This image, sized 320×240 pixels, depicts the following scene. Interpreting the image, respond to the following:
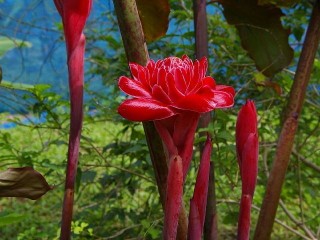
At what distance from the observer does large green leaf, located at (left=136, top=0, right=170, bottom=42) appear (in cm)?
89

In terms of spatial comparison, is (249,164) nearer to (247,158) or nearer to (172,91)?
(247,158)

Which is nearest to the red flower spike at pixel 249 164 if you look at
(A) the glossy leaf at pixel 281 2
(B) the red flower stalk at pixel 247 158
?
(B) the red flower stalk at pixel 247 158

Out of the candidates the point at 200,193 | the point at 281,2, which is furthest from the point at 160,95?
the point at 281,2

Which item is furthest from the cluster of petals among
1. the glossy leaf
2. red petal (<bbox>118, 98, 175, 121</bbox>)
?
A: the glossy leaf

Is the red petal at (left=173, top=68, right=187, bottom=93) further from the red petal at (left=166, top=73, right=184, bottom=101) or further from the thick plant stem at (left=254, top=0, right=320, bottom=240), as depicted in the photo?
the thick plant stem at (left=254, top=0, right=320, bottom=240)

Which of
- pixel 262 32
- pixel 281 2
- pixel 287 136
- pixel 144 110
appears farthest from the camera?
pixel 262 32

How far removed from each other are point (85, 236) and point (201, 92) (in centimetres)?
91

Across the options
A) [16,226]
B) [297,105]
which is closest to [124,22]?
[297,105]

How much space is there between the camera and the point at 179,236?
0.57 meters

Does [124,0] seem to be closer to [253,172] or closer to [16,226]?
[253,172]

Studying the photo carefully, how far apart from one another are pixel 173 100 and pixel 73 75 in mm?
101

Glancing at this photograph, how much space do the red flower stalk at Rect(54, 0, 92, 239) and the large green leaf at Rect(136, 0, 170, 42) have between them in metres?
0.42

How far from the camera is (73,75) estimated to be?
0.48 metres

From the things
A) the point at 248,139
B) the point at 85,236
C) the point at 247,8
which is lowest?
the point at 85,236
